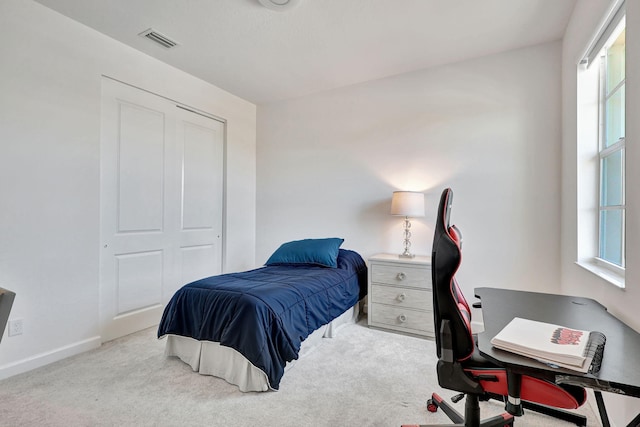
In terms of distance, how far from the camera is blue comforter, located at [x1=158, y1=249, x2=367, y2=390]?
196 cm

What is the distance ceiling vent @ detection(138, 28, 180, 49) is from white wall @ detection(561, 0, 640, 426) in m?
3.04

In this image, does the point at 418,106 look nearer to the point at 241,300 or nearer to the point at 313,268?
the point at 313,268

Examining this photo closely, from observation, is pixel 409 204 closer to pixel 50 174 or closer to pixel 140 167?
pixel 140 167

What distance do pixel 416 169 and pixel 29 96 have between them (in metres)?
3.28

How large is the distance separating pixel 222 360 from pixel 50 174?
188 centimetres

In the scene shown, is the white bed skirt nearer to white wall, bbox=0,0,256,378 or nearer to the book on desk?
white wall, bbox=0,0,256,378

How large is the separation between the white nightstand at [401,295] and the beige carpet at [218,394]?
374mm

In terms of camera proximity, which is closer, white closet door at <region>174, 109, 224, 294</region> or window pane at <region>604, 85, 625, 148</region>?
window pane at <region>604, 85, 625, 148</region>

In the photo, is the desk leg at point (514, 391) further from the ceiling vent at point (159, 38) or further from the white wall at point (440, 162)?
the ceiling vent at point (159, 38)

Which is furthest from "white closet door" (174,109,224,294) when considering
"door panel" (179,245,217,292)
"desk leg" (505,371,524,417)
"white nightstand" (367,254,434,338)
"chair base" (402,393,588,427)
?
"desk leg" (505,371,524,417)

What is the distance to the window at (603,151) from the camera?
5.93 ft

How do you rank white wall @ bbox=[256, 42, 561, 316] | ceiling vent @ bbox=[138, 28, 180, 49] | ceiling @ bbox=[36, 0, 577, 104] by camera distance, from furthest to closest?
white wall @ bbox=[256, 42, 561, 316] < ceiling vent @ bbox=[138, 28, 180, 49] < ceiling @ bbox=[36, 0, 577, 104]

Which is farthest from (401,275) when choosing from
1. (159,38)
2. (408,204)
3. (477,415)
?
(159,38)

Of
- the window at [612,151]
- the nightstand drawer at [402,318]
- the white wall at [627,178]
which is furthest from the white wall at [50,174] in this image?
the window at [612,151]
